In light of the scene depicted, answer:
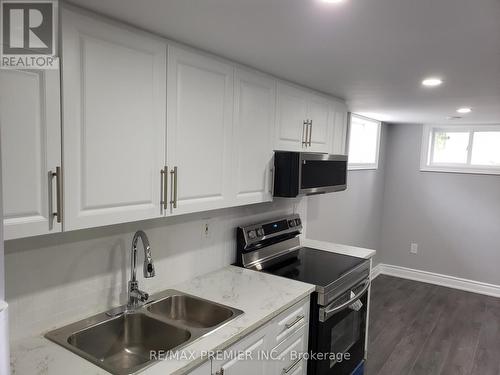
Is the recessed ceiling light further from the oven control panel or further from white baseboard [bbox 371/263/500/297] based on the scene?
white baseboard [bbox 371/263/500/297]

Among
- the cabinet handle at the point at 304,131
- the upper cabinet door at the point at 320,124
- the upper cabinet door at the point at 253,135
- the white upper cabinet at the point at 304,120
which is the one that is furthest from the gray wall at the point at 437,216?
the upper cabinet door at the point at 253,135

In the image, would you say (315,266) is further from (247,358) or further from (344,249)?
(247,358)

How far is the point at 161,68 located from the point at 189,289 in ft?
3.85

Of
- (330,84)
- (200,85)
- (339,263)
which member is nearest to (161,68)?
(200,85)

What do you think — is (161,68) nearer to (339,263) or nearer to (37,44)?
(37,44)

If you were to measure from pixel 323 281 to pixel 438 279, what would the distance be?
3.54 meters

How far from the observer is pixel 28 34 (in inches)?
47.4

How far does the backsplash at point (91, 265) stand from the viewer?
149 centimetres

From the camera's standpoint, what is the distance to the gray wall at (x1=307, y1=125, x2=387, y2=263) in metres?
3.76

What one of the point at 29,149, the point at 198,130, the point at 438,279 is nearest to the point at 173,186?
the point at 198,130

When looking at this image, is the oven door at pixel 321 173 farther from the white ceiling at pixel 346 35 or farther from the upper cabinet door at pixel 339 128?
the white ceiling at pixel 346 35

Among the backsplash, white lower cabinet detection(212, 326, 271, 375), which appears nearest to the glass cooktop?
the backsplash

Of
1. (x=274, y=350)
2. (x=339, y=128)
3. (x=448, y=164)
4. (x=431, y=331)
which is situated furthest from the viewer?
A: (x=448, y=164)

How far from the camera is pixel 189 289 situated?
2102 millimetres
